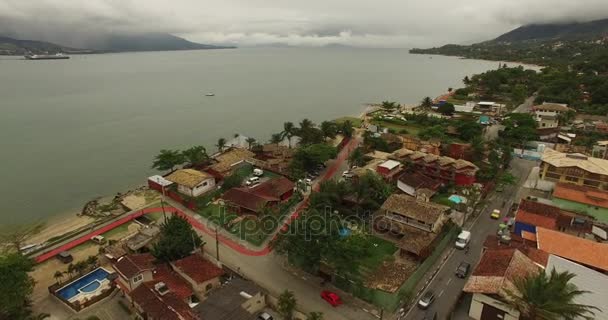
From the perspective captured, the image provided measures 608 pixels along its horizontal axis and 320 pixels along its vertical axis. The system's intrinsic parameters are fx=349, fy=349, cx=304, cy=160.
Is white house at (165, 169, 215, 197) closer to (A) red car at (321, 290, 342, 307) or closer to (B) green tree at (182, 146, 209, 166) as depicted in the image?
(B) green tree at (182, 146, 209, 166)

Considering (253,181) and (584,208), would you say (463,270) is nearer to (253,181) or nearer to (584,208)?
(584,208)

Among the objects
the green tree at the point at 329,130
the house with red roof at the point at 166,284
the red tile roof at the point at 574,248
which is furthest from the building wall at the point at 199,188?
the red tile roof at the point at 574,248

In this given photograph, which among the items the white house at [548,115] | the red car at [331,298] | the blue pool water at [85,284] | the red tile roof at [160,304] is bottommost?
the blue pool water at [85,284]

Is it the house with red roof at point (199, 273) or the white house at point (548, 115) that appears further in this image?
the white house at point (548, 115)

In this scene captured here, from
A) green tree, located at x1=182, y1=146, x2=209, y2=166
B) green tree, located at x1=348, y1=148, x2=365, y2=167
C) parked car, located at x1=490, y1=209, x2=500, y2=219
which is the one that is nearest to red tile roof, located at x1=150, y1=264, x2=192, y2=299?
green tree, located at x1=182, y1=146, x2=209, y2=166

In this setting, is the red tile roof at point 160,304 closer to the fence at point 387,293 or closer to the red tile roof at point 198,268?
the red tile roof at point 198,268
